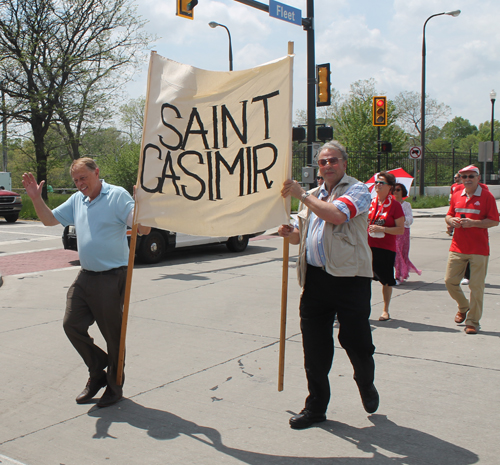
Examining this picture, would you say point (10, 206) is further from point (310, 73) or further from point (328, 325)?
point (328, 325)

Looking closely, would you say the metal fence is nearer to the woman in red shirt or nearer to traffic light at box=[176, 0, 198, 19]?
traffic light at box=[176, 0, 198, 19]

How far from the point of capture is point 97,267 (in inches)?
169

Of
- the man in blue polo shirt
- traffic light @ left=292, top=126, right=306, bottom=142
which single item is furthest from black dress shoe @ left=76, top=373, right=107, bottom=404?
traffic light @ left=292, top=126, right=306, bottom=142

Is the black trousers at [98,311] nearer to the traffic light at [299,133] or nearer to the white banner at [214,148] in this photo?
the white banner at [214,148]

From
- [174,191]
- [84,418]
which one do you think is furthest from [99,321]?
[174,191]

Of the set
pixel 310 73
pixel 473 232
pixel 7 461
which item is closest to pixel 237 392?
pixel 7 461

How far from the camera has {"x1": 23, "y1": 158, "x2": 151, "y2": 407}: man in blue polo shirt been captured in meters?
4.31

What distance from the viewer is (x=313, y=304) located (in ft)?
12.9

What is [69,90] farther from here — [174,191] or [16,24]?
[174,191]

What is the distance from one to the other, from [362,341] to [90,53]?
2961 centimetres

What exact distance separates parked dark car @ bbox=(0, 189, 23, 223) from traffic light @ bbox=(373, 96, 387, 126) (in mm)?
14941

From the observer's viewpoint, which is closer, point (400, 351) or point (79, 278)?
point (79, 278)

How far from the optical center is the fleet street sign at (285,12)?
540 inches

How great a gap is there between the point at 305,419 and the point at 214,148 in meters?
2.03
